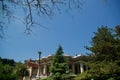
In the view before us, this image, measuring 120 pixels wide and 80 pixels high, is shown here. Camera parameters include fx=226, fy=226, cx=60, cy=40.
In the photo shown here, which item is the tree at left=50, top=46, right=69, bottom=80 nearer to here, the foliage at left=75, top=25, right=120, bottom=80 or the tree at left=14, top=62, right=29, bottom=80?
the foliage at left=75, top=25, right=120, bottom=80

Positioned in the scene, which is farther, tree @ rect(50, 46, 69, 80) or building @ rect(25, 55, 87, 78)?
building @ rect(25, 55, 87, 78)

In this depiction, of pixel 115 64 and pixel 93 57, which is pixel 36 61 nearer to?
pixel 93 57

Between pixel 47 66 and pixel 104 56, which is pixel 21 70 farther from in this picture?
pixel 104 56

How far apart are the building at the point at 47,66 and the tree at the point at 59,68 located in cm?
872

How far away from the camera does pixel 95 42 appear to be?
31.8 m

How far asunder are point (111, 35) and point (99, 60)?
Answer: 3.87 meters

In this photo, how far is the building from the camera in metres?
46.4

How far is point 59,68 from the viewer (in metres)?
35.7

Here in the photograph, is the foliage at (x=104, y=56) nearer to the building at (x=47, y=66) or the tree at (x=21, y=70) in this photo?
the building at (x=47, y=66)

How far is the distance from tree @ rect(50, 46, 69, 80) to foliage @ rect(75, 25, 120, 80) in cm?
571

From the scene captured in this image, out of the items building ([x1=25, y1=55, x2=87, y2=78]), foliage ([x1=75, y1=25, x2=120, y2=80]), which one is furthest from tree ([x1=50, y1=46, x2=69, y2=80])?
building ([x1=25, y1=55, x2=87, y2=78])

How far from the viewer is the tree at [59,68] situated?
35062 millimetres

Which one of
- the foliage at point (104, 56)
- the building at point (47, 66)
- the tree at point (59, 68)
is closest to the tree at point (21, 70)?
the building at point (47, 66)

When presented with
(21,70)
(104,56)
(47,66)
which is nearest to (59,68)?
Result: (104,56)
